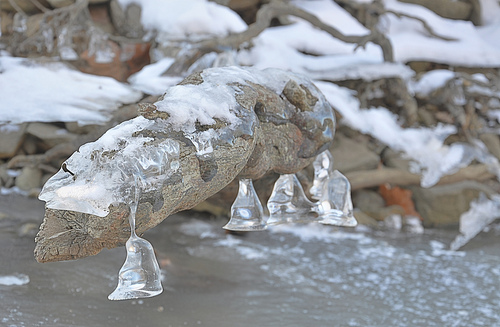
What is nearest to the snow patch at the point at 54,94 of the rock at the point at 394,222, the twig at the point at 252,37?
the twig at the point at 252,37

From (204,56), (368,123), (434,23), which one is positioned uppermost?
(434,23)

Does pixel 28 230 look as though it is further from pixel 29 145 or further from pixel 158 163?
pixel 158 163

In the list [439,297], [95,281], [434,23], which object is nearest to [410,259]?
[439,297]

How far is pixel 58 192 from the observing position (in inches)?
57.1

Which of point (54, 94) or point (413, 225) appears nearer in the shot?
point (54, 94)

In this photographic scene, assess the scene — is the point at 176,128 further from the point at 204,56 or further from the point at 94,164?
the point at 204,56

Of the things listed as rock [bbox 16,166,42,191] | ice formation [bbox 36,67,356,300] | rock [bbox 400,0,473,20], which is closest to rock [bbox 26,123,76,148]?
rock [bbox 16,166,42,191]

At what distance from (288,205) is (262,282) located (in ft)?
3.00

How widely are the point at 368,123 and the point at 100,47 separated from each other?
2723mm

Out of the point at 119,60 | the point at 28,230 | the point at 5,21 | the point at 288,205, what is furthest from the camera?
the point at 5,21

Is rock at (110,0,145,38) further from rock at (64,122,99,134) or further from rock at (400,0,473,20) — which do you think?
rock at (400,0,473,20)

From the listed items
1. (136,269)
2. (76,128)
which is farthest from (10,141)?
(136,269)

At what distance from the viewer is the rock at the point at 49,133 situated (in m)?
4.95

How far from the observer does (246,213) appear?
2.03 metres
